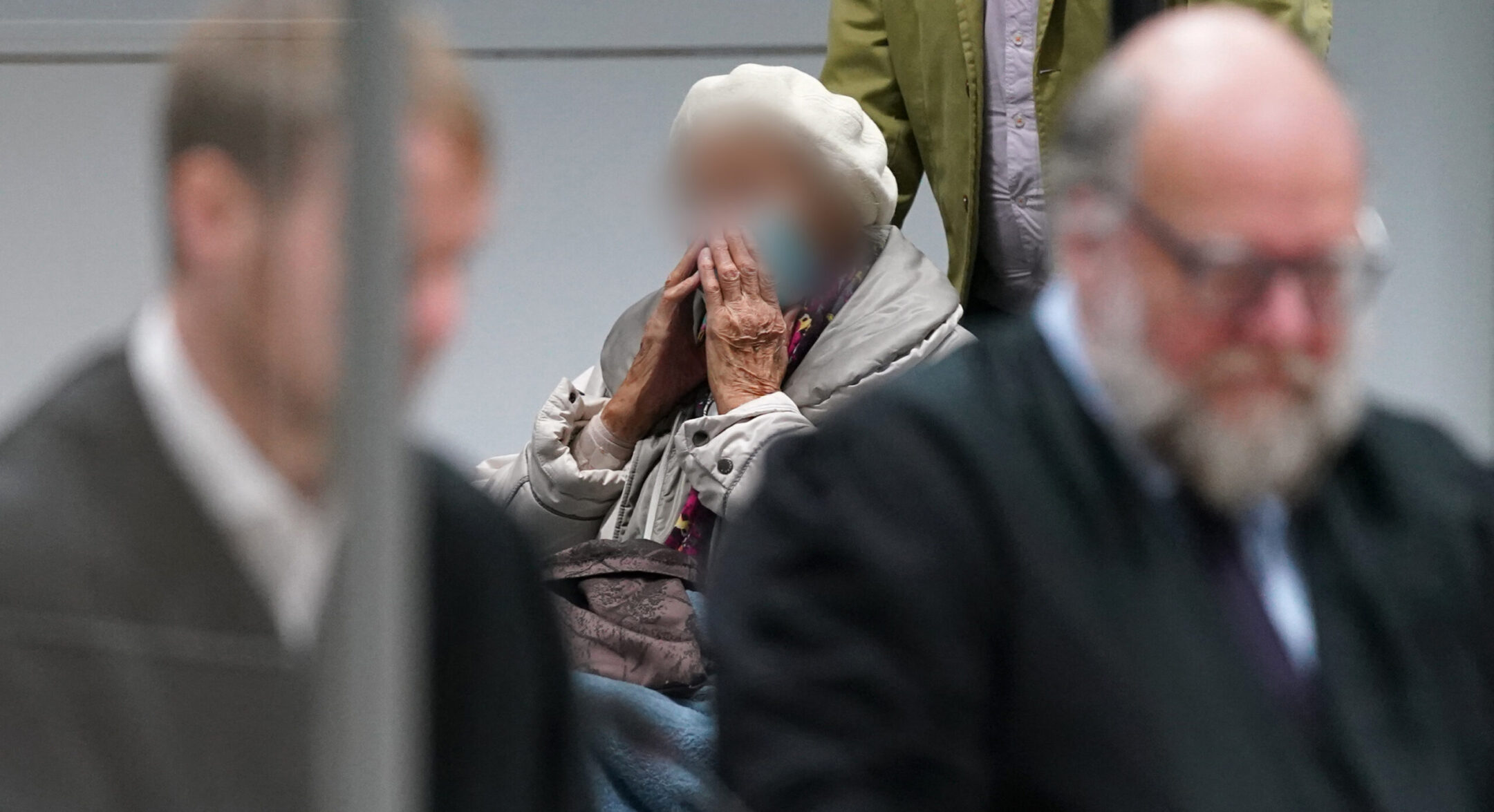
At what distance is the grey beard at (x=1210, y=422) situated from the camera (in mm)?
1156

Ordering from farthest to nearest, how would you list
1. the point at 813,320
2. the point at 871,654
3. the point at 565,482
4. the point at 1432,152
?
the point at 1432,152 → the point at 813,320 → the point at 565,482 → the point at 871,654

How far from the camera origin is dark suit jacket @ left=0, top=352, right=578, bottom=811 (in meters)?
0.82

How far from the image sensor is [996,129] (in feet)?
8.29

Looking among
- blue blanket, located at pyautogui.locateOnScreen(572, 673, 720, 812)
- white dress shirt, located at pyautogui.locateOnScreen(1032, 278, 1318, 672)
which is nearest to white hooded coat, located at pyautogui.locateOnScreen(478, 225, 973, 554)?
blue blanket, located at pyautogui.locateOnScreen(572, 673, 720, 812)

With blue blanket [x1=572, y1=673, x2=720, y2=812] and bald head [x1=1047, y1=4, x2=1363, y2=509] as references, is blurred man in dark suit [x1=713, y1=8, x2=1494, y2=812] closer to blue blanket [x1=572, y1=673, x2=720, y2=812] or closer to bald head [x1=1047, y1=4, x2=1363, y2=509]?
bald head [x1=1047, y1=4, x2=1363, y2=509]

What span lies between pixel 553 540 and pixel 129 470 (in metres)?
1.72

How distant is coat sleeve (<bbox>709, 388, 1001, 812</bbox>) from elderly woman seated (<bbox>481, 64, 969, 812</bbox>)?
1161 mm

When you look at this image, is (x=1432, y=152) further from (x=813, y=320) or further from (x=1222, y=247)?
(x=1222, y=247)

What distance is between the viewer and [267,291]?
32.6 inches

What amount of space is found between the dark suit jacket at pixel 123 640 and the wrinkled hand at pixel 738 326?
1683 millimetres

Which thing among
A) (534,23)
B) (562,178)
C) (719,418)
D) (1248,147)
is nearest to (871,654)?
(1248,147)

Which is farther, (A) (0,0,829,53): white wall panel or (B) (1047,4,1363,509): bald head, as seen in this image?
(B) (1047,4,1363,509): bald head

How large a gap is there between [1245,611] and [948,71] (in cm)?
148

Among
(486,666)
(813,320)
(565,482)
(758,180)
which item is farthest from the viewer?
(813,320)
